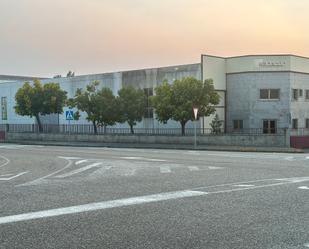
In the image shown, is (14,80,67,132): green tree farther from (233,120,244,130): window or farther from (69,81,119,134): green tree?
(233,120,244,130): window

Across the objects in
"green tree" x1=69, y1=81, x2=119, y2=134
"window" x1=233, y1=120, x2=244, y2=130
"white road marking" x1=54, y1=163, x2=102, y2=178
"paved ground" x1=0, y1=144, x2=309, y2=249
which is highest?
"green tree" x1=69, y1=81, x2=119, y2=134

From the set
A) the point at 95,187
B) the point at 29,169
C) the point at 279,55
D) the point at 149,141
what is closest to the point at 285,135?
the point at 149,141

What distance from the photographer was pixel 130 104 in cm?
4488

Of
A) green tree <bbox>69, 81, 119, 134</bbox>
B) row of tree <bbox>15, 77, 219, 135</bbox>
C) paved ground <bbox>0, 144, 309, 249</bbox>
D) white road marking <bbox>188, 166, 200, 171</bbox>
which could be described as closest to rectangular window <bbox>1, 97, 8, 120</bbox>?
row of tree <bbox>15, 77, 219, 135</bbox>

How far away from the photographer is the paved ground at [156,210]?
264 inches

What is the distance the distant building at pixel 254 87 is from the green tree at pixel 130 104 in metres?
3.54

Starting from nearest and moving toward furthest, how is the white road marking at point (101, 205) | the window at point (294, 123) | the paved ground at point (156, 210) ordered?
the paved ground at point (156, 210), the white road marking at point (101, 205), the window at point (294, 123)

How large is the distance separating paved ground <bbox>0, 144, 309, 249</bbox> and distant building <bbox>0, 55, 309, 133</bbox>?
109 feet

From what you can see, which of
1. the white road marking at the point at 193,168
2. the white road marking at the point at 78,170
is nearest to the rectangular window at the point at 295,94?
the white road marking at the point at 193,168

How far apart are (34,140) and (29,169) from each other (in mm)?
31413

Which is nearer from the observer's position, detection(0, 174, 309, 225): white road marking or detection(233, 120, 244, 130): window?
detection(0, 174, 309, 225): white road marking

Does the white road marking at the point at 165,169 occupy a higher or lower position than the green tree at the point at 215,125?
lower

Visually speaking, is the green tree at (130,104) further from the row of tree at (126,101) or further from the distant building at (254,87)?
the distant building at (254,87)

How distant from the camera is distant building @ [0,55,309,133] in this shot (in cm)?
4853
